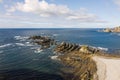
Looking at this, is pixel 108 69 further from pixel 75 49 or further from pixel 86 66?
pixel 75 49

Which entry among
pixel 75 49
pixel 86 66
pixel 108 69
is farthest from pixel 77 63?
pixel 75 49

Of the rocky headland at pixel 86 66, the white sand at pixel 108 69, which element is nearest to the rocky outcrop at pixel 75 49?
the rocky headland at pixel 86 66

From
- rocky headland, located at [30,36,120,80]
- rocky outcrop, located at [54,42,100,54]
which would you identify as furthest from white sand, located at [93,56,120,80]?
rocky outcrop, located at [54,42,100,54]

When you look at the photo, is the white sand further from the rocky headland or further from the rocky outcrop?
the rocky outcrop

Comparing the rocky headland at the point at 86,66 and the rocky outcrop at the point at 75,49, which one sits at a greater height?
the rocky outcrop at the point at 75,49

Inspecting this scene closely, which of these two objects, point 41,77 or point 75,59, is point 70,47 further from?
point 41,77

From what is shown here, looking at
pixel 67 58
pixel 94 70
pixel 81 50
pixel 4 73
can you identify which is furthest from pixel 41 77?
pixel 81 50

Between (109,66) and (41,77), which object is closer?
(41,77)

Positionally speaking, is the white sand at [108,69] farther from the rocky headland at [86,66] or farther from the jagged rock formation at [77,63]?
the jagged rock formation at [77,63]
